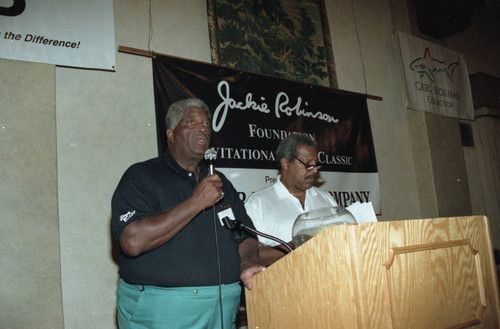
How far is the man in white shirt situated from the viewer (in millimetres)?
2518

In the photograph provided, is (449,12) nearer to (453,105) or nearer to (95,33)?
(453,105)

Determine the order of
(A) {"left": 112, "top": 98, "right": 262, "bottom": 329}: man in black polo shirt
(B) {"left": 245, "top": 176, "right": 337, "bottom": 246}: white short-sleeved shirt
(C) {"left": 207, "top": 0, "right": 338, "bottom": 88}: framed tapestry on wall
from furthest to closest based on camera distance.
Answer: (C) {"left": 207, "top": 0, "right": 338, "bottom": 88}: framed tapestry on wall → (B) {"left": 245, "top": 176, "right": 337, "bottom": 246}: white short-sleeved shirt → (A) {"left": 112, "top": 98, "right": 262, "bottom": 329}: man in black polo shirt

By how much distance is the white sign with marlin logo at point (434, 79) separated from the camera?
450cm

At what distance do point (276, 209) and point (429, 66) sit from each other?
319 centimetres

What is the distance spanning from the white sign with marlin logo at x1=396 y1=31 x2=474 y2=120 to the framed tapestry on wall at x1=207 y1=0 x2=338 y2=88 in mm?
1049

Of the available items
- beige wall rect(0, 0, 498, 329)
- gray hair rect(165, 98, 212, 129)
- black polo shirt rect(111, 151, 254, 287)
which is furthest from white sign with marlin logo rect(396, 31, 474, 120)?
black polo shirt rect(111, 151, 254, 287)

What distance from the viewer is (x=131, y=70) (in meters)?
2.86

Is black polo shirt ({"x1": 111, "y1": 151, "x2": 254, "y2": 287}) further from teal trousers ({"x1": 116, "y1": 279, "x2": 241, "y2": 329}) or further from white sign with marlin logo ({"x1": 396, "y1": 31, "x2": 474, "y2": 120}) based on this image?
white sign with marlin logo ({"x1": 396, "y1": 31, "x2": 474, "y2": 120})

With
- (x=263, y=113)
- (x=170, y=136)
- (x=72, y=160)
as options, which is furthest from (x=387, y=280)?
(x=263, y=113)

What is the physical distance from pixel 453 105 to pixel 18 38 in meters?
4.52

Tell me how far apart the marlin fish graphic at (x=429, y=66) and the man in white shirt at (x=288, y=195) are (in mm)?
2517

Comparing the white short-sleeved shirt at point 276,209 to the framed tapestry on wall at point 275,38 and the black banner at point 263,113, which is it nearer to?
the black banner at point 263,113

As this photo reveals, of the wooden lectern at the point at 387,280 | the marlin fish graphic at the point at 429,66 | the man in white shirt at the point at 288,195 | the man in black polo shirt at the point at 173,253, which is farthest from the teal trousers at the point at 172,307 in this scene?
the marlin fish graphic at the point at 429,66

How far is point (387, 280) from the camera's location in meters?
1.16
